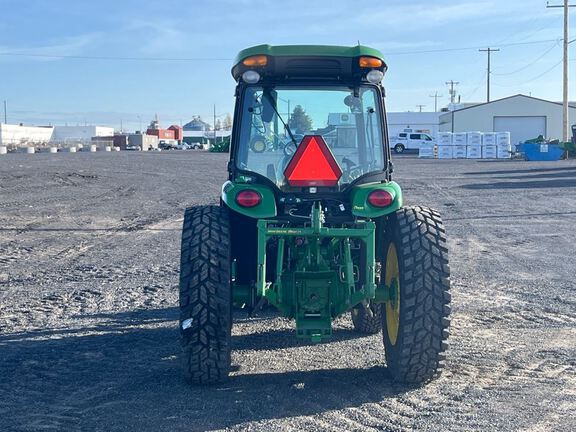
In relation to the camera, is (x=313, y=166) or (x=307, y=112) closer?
(x=313, y=166)

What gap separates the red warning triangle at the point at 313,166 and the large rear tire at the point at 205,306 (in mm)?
754

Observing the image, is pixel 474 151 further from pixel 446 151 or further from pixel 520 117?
pixel 520 117

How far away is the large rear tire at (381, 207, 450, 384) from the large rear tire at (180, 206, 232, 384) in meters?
1.30

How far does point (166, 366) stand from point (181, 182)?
24.0 meters

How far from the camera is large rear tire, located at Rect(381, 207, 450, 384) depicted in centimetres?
590

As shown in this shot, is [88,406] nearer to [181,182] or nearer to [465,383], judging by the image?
[465,383]

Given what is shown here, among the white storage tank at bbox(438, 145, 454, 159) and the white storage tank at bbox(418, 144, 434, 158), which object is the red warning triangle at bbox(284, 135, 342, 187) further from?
the white storage tank at bbox(418, 144, 434, 158)

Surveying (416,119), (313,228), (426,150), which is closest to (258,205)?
(313,228)

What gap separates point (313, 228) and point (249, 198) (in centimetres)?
57

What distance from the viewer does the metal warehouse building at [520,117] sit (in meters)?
77.8

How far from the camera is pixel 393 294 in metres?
6.27

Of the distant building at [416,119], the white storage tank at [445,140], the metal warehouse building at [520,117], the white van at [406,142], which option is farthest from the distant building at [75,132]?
the white storage tank at [445,140]

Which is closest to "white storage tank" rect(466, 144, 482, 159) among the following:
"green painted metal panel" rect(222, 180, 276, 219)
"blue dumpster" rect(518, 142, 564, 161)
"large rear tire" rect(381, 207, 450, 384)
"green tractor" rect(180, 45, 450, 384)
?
"blue dumpster" rect(518, 142, 564, 161)

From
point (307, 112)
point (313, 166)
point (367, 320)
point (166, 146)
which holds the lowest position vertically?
point (367, 320)
